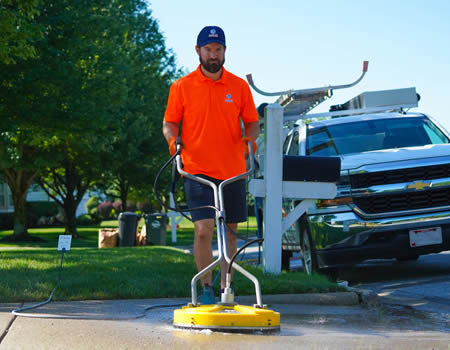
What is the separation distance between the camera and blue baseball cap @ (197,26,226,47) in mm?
5734

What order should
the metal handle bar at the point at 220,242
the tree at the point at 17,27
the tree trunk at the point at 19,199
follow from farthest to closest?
the tree trunk at the point at 19,199, the tree at the point at 17,27, the metal handle bar at the point at 220,242

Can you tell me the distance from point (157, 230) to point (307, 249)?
593 inches

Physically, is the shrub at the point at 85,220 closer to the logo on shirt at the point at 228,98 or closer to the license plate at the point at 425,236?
the license plate at the point at 425,236

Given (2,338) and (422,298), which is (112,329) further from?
(422,298)

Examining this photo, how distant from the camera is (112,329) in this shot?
4.91 metres

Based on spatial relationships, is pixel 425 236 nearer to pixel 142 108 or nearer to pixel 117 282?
pixel 117 282

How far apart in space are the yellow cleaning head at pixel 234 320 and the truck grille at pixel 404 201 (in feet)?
13.4

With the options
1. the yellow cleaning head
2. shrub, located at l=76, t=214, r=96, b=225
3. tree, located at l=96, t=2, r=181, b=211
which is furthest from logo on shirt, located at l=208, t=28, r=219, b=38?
shrub, located at l=76, t=214, r=96, b=225

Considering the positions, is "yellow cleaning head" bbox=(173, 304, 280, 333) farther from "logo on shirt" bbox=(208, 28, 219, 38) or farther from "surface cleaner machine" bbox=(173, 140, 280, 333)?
"logo on shirt" bbox=(208, 28, 219, 38)

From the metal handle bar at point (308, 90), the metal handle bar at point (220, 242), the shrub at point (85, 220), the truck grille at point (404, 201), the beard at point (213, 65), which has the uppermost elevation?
the shrub at point (85, 220)

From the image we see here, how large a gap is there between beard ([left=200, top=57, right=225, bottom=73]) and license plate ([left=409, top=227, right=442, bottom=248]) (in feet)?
12.3

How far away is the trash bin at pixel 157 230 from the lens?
23781mm

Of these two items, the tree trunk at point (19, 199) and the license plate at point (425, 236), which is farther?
the tree trunk at point (19, 199)

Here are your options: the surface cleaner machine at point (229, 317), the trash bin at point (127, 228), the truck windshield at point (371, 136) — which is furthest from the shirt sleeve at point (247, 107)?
the trash bin at point (127, 228)
